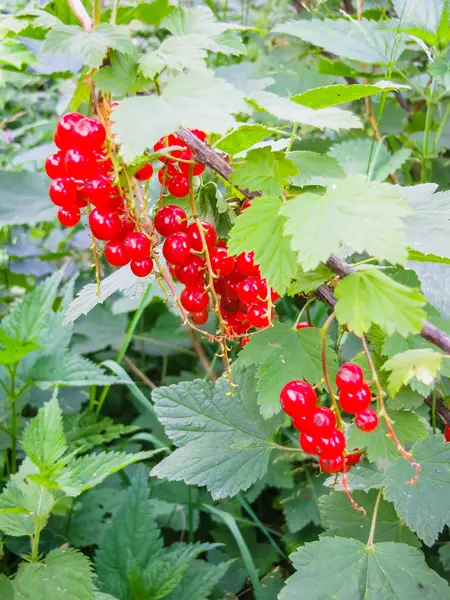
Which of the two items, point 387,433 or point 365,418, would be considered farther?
point 387,433

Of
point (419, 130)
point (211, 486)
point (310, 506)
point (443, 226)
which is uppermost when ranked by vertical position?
point (443, 226)

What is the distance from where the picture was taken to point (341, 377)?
2.07ft

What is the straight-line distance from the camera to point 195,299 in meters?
0.69

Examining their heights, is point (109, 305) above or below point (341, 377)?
below

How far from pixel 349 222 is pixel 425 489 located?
42cm

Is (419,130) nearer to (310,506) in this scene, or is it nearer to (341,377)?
(310,506)

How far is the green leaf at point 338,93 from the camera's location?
582 mm

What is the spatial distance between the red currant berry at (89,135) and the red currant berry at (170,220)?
11 cm

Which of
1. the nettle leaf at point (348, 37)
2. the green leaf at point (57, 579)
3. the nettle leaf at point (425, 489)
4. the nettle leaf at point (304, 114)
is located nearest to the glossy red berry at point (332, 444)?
the nettle leaf at point (425, 489)

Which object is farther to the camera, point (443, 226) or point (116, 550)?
point (116, 550)

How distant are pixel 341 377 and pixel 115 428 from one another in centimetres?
76

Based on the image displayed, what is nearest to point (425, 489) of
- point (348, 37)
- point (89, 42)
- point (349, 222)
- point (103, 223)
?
point (349, 222)

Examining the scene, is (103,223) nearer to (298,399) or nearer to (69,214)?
(69,214)

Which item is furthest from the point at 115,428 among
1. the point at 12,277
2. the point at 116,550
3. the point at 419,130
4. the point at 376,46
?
the point at 419,130
